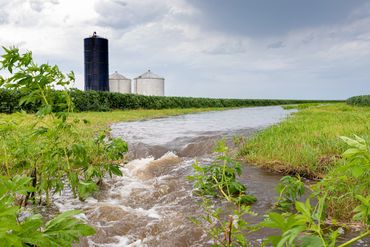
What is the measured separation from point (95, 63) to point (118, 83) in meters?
4.81

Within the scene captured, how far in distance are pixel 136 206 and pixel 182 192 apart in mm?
599

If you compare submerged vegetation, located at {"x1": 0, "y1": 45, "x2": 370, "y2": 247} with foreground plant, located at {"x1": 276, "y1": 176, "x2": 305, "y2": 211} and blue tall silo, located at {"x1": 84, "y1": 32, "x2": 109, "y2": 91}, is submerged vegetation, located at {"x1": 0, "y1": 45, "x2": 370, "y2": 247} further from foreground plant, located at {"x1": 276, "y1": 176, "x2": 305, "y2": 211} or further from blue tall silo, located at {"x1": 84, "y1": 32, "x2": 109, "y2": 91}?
blue tall silo, located at {"x1": 84, "y1": 32, "x2": 109, "y2": 91}

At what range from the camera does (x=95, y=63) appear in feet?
120

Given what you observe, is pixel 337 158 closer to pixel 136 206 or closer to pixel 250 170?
pixel 250 170

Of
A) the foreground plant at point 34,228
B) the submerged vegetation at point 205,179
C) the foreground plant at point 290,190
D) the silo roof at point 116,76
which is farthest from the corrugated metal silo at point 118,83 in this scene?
the foreground plant at point 34,228

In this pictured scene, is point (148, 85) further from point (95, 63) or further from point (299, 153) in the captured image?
point (299, 153)

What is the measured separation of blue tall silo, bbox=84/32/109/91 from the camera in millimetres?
36438

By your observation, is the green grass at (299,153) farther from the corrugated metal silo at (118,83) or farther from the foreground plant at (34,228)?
the corrugated metal silo at (118,83)

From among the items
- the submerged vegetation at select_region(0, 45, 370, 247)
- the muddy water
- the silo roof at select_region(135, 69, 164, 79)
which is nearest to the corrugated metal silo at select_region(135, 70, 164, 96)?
the silo roof at select_region(135, 69, 164, 79)

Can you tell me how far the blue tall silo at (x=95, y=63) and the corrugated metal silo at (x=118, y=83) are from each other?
369cm

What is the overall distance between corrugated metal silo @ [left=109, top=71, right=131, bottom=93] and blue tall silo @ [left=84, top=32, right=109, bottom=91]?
3692mm

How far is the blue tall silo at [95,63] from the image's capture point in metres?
36.4

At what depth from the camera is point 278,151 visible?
17.9 feet

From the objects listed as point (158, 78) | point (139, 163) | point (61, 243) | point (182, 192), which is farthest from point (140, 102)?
point (61, 243)
